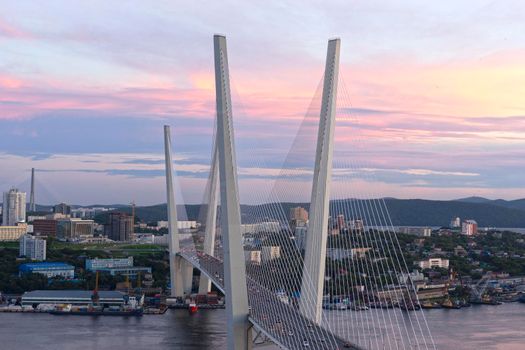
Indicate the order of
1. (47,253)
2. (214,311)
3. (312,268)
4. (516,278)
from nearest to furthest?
(312,268) < (214,311) < (516,278) < (47,253)

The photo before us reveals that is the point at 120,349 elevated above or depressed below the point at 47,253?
below

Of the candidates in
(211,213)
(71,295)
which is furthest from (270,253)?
(71,295)

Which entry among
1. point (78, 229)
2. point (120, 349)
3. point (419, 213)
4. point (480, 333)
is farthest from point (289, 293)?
point (419, 213)

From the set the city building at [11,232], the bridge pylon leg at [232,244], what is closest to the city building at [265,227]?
the bridge pylon leg at [232,244]

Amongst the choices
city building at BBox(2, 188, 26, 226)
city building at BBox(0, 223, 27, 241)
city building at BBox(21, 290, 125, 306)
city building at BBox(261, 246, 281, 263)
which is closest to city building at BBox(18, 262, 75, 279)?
city building at BBox(21, 290, 125, 306)

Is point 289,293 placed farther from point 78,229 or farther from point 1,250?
point 78,229

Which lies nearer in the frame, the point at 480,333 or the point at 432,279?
the point at 480,333

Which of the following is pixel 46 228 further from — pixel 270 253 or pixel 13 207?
pixel 270 253

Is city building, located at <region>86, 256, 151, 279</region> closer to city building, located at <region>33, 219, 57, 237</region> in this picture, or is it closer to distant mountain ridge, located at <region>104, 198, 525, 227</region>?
city building, located at <region>33, 219, 57, 237</region>
